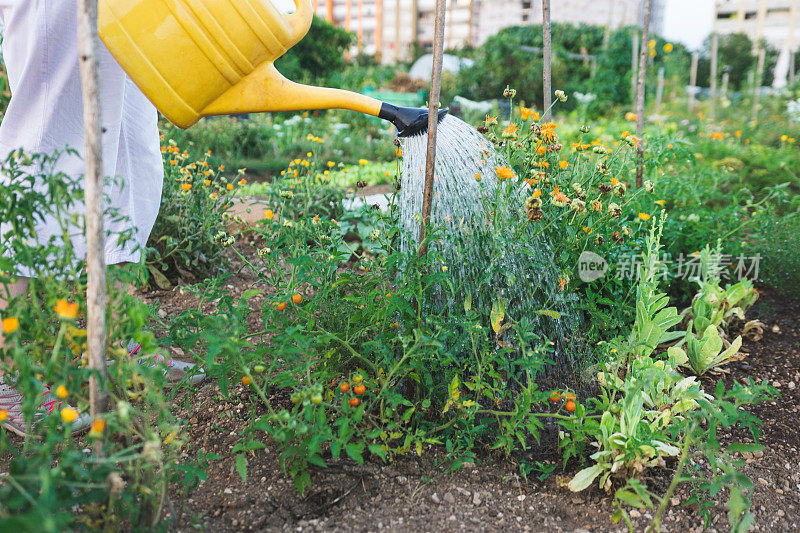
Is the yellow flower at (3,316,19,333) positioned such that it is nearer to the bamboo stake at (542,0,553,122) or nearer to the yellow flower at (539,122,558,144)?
the yellow flower at (539,122,558,144)

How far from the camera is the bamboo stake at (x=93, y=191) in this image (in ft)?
2.88

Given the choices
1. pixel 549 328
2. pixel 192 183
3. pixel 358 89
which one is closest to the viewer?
pixel 549 328

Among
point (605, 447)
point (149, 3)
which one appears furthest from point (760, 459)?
point (149, 3)

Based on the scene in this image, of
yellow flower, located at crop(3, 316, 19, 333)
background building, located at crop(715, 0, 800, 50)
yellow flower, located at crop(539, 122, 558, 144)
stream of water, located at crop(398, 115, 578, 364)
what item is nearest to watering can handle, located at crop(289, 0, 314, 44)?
stream of water, located at crop(398, 115, 578, 364)

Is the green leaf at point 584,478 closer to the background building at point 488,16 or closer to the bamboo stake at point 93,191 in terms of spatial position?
the bamboo stake at point 93,191

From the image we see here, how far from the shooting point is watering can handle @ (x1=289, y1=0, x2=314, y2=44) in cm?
135

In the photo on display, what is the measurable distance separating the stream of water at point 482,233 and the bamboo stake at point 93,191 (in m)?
0.68

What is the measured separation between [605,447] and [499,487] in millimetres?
261

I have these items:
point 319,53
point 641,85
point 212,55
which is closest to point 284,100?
point 212,55

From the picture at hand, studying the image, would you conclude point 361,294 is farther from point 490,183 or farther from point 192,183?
point 192,183

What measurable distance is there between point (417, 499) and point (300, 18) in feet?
3.70

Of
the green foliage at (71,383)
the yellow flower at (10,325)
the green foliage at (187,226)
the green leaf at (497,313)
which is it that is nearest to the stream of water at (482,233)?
the green leaf at (497,313)

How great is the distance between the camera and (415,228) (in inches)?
60.7

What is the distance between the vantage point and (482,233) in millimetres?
1458
